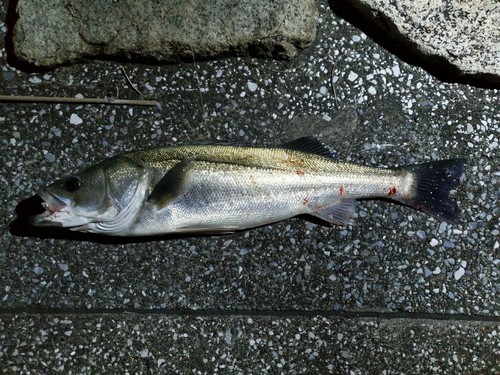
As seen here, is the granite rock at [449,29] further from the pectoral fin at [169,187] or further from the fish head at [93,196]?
the fish head at [93,196]

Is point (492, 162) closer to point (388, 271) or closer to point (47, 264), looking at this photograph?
point (388, 271)

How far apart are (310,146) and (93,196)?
1125mm

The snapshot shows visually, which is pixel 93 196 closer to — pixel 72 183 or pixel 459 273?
pixel 72 183

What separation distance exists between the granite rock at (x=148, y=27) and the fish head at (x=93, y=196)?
725 millimetres

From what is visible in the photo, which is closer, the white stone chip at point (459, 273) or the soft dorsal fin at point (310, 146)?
the soft dorsal fin at point (310, 146)

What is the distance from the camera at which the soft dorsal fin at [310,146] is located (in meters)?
2.98

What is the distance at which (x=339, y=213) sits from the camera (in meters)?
3.02

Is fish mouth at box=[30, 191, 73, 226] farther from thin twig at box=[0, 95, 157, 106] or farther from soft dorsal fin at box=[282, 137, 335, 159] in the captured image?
soft dorsal fin at box=[282, 137, 335, 159]

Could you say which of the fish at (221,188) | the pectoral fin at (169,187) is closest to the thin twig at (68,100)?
the fish at (221,188)

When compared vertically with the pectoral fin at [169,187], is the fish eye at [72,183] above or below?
below

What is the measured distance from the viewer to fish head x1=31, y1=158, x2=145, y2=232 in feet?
8.89

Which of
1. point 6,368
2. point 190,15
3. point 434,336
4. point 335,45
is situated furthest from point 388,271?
point 6,368

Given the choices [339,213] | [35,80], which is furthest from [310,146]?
[35,80]

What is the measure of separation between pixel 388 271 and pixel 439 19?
1.40 metres
